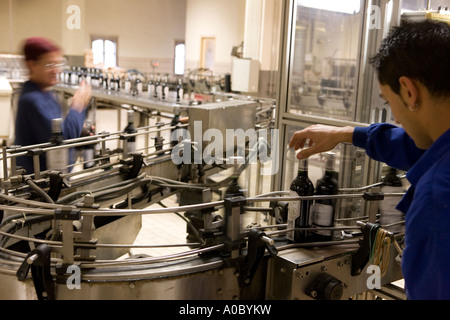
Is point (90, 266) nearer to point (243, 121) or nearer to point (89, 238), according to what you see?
point (89, 238)

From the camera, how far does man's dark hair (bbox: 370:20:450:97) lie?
0.68 metres

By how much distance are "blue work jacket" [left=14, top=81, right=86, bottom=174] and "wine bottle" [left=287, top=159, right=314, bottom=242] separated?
1.15 m

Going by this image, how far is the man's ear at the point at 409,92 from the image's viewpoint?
2.30ft

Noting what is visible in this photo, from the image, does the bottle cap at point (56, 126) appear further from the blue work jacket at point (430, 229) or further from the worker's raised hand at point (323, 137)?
the blue work jacket at point (430, 229)

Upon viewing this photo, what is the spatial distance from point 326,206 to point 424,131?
51cm

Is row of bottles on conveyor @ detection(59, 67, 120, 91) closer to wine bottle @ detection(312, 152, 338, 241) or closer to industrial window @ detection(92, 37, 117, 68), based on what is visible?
wine bottle @ detection(312, 152, 338, 241)

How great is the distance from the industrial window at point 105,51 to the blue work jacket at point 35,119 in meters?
9.63

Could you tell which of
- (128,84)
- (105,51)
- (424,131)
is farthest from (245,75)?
(105,51)

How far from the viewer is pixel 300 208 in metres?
1.22

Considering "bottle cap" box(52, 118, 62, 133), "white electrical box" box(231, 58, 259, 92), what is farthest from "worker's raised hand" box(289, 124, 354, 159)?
"white electrical box" box(231, 58, 259, 92)

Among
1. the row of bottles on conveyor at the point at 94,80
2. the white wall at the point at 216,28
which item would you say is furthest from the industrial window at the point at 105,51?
the row of bottles on conveyor at the point at 94,80

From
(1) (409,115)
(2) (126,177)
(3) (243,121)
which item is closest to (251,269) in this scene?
(1) (409,115)

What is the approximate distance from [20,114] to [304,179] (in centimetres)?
130

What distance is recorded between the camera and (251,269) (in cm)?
111
